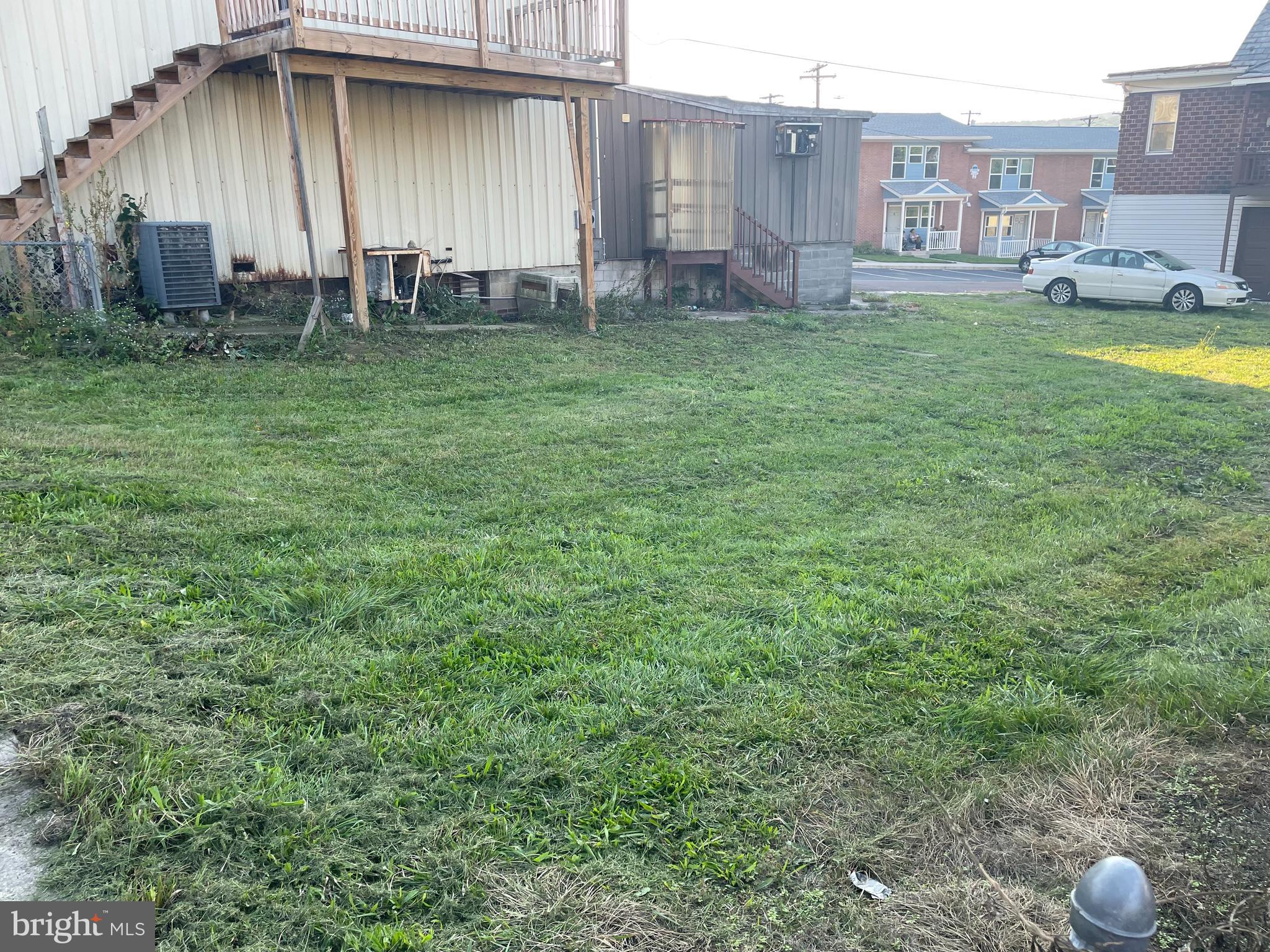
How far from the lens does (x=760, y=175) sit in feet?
57.5

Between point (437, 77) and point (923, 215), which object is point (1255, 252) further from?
point (923, 215)

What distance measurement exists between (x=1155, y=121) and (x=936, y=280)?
8749mm

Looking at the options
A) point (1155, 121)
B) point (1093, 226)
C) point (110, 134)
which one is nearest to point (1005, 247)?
point (1093, 226)

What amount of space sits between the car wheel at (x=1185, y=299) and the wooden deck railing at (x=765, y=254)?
8101mm

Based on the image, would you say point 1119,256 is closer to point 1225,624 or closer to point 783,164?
point 783,164

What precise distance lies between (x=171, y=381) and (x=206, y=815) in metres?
6.31

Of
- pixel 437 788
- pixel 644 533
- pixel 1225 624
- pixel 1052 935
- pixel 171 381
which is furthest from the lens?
pixel 171 381

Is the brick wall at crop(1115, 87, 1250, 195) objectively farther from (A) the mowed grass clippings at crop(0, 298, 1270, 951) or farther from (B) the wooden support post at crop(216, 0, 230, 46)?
(B) the wooden support post at crop(216, 0, 230, 46)

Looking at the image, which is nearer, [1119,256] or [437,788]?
[437,788]

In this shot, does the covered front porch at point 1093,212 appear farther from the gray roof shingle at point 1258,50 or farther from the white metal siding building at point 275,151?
the white metal siding building at point 275,151

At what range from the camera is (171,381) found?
26.1 ft

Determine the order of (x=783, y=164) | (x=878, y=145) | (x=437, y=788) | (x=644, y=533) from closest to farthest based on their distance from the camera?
(x=437, y=788) < (x=644, y=533) < (x=783, y=164) < (x=878, y=145)

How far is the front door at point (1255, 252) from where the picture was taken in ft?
71.1

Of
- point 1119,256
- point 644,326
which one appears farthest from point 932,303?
point 644,326
